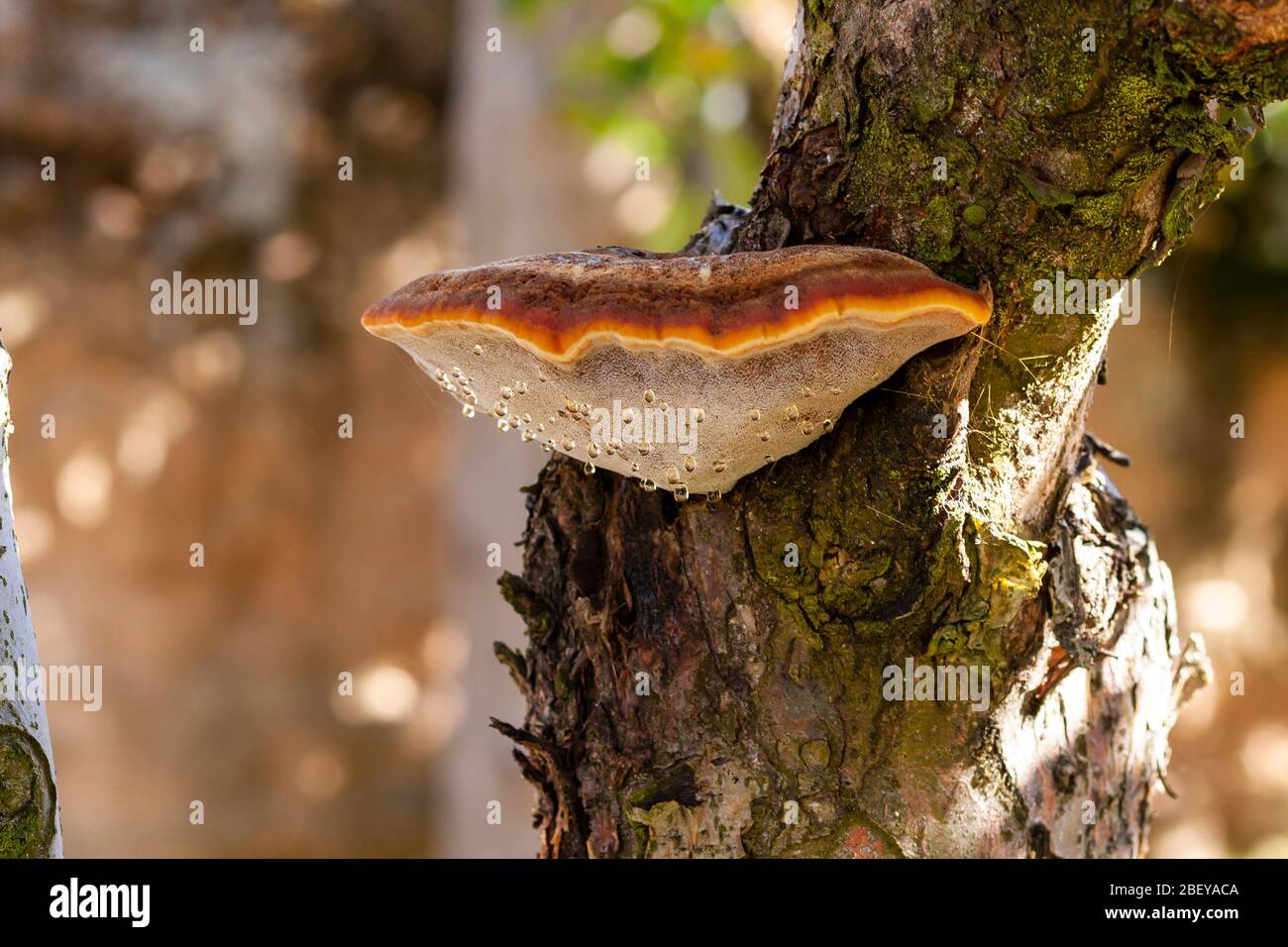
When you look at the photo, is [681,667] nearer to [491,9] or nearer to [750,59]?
[750,59]

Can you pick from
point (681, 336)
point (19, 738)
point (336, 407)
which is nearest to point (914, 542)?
point (681, 336)

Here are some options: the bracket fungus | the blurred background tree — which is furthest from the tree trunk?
the blurred background tree

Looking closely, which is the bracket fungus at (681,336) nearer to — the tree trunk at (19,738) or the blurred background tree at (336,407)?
the tree trunk at (19,738)

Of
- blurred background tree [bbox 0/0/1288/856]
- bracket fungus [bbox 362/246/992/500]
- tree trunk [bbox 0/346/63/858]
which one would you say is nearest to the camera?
bracket fungus [bbox 362/246/992/500]

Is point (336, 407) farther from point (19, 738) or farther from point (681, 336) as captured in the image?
point (681, 336)

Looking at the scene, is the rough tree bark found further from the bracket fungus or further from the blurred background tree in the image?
the blurred background tree

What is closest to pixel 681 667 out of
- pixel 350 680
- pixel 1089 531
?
pixel 1089 531
